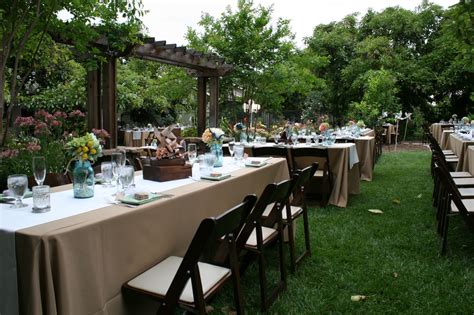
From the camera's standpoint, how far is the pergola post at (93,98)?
6562 millimetres

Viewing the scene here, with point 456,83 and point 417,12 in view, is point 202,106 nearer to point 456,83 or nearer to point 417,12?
point 456,83

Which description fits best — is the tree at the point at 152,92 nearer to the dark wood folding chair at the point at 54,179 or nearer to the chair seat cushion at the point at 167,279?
the dark wood folding chair at the point at 54,179

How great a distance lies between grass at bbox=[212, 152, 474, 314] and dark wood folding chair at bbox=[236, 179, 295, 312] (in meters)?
0.10

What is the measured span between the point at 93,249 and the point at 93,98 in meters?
5.33

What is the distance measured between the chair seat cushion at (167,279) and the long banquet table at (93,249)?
6 cm

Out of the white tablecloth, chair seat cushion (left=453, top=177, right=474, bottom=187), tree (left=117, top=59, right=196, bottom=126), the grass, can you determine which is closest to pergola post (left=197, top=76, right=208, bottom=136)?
tree (left=117, top=59, right=196, bottom=126)

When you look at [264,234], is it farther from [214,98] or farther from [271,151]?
[214,98]

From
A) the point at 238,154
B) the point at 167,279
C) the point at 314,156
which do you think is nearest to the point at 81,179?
the point at 167,279

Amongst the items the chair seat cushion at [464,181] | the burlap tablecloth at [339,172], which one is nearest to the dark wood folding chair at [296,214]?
the burlap tablecloth at [339,172]

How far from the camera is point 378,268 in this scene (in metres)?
3.29

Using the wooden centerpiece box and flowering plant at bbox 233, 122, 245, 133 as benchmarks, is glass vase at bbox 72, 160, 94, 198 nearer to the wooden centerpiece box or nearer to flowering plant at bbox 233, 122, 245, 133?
the wooden centerpiece box

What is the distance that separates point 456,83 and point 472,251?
51.5 ft

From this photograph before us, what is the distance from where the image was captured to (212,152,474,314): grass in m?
2.68

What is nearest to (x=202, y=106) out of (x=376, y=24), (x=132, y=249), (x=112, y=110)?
(x=112, y=110)
